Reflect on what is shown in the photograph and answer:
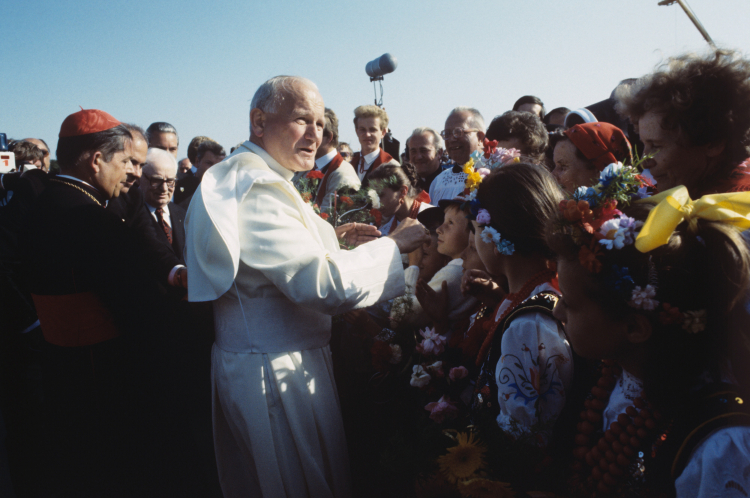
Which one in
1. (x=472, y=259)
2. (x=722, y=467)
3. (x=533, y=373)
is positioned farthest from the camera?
(x=472, y=259)

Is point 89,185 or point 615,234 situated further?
point 89,185

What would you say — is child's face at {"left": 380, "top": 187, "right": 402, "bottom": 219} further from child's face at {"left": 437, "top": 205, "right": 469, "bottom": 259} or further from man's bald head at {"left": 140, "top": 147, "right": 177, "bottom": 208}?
man's bald head at {"left": 140, "top": 147, "right": 177, "bottom": 208}

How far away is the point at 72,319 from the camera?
3006 mm

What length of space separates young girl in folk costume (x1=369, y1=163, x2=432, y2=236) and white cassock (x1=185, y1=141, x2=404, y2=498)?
5.64 ft

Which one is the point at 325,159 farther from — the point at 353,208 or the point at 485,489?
the point at 485,489

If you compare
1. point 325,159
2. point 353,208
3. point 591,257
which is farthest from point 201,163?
point 591,257

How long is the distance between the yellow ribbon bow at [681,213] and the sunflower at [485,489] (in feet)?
2.95

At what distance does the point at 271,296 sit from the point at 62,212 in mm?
1564

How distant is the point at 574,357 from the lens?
2.09 metres

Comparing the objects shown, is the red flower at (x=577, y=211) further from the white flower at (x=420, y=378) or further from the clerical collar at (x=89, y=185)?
the clerical collar at (x=89, y=185)

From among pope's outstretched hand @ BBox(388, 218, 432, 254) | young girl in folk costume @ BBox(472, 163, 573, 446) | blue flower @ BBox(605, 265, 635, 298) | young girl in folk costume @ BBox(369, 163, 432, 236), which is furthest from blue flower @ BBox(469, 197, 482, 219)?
young girl in folk costume @ BBox(369, 163, 432, 236)

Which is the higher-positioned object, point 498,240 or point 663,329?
point 498,240

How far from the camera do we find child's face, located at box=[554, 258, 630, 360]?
1641 mm

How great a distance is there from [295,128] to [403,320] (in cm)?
141
